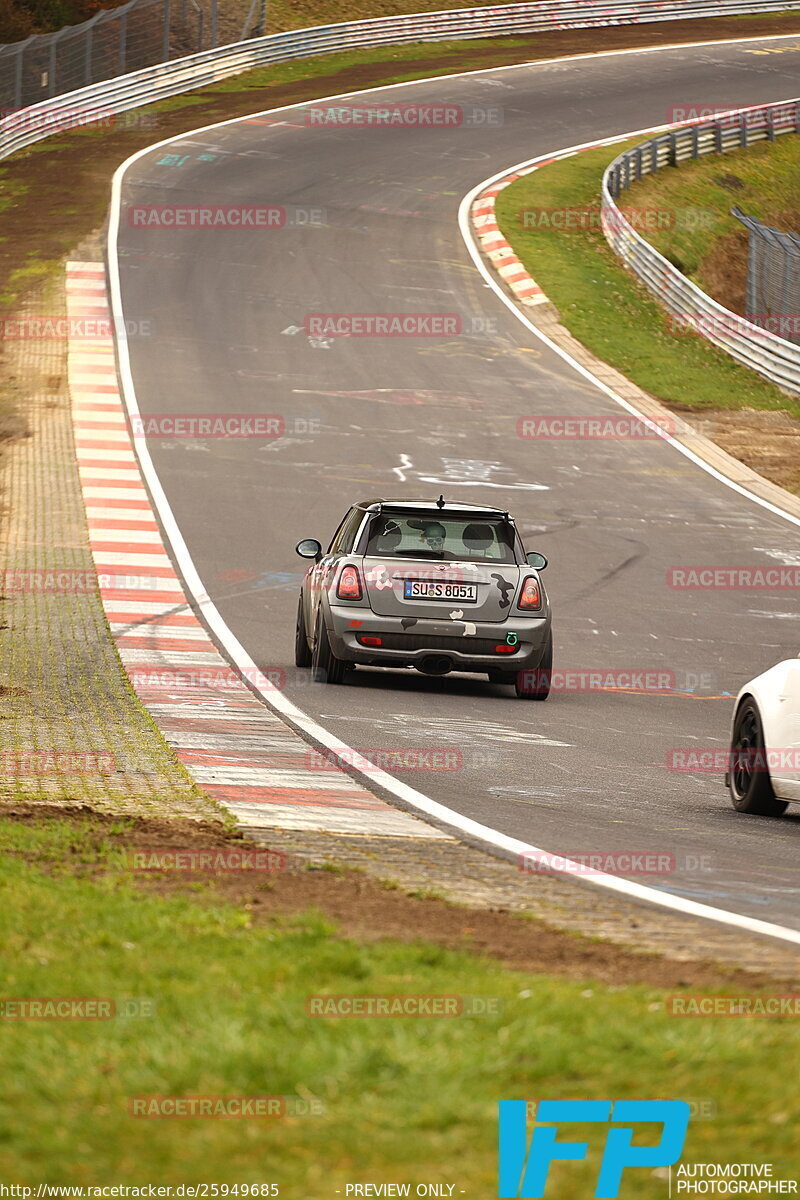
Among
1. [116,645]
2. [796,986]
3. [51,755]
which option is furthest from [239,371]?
[796,986]

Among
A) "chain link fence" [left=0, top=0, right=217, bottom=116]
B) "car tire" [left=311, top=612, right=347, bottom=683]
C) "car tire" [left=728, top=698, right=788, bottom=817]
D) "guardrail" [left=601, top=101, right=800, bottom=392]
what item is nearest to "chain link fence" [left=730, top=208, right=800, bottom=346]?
"guardrail" [left=601, top=101, right=800, bottom=392]

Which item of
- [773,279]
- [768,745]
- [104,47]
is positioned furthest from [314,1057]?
[104,47]

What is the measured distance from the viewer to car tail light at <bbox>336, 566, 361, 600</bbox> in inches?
562

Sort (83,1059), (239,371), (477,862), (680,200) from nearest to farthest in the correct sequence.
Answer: (83,1059) → (477,862) → (239,371) → (680,200)

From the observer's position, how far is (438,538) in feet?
48.4

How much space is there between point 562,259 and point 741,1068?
37714 millimetres

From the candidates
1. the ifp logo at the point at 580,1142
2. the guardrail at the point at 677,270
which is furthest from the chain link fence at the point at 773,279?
the ifp logo at the point at 580,1142

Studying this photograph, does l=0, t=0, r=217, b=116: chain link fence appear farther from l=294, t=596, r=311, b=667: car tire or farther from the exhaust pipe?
the exhaust pipe

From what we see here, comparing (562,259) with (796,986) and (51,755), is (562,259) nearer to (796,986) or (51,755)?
(51,755)

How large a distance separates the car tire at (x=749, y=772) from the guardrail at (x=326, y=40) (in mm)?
41118

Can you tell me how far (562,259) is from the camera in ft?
133

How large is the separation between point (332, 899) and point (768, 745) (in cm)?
404

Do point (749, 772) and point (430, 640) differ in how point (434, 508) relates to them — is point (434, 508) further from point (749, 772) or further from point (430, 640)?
point (749, 772)

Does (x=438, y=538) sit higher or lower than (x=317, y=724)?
higher
